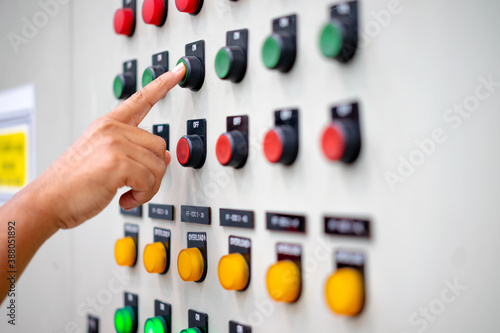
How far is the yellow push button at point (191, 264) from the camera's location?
0.77 m

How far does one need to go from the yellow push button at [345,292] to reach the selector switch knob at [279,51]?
28cm

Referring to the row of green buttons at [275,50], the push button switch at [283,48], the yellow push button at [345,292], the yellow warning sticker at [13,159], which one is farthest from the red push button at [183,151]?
the yellow warning sticker at [13,159]

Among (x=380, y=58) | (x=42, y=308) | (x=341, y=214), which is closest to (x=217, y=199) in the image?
(x=341, y=214)

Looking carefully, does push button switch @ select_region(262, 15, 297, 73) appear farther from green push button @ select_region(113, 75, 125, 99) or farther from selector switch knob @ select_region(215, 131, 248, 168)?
green push button @ select_region(113, 75, 125, 99)

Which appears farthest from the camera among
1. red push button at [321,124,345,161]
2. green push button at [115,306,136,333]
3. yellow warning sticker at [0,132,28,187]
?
yellow warning sticker at [0,132,28,187]

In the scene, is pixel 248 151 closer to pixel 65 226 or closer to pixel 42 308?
pixel 65 226

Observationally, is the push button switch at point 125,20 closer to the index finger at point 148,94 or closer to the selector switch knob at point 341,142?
the index finger at point 148,94

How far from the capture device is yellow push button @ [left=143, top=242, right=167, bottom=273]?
843 millimetres

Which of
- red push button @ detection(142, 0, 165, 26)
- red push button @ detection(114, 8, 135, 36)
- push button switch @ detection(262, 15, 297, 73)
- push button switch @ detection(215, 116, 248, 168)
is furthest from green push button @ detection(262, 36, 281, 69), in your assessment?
red push button @ detection(114, 8, 135, 36)

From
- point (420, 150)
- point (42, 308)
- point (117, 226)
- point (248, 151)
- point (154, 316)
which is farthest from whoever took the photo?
point (42, 308)

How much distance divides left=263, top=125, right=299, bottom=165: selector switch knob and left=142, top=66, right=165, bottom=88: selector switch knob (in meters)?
0.33

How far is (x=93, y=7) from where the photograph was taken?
1.08 meters

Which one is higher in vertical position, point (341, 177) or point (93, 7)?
point (93, 7)

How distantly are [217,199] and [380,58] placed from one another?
35cm
